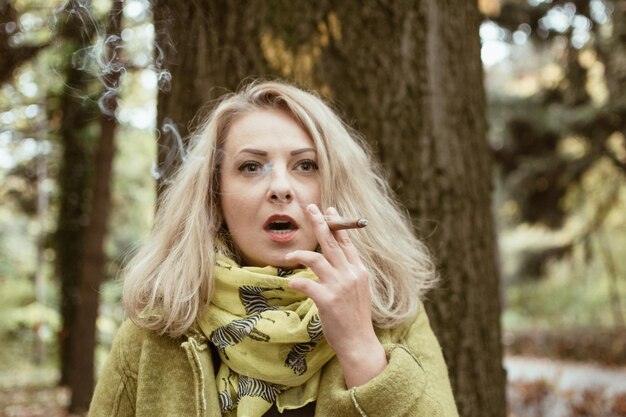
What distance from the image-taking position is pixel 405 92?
237 cm

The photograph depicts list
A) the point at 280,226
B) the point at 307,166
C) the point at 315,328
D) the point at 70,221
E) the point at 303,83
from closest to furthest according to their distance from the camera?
the point at 315,328 < the point at 280,226 < the point at 307,166 < the point at 303,83 < the point at 70,221

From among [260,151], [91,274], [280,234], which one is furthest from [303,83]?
[91,274]

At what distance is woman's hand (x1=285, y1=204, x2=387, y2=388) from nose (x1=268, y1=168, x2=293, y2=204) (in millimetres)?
143

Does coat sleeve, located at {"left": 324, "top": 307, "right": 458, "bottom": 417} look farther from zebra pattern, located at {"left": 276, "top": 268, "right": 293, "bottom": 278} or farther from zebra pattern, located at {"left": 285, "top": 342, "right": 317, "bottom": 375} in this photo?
zebra pattern, located at {"left": 276, "top": 268, "right": 293, "bottom": 278}

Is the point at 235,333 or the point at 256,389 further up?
the point at 235,333

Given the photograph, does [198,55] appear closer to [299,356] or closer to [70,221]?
[299,356]

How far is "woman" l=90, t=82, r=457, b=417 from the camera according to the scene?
5.41 ft

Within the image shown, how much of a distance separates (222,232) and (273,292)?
337 mm

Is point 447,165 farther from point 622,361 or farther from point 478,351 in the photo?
point 622,361

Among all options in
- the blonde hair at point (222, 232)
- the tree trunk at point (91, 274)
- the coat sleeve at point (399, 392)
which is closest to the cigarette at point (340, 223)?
the blonde hair at point (222, 232)

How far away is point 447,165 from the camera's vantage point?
2.42 m

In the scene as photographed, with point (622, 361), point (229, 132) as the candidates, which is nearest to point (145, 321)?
point (229, 132)

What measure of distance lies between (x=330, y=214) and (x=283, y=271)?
0.78 ft

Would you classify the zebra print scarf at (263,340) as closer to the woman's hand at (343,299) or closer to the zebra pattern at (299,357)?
the zebra pattern at (299,357)
